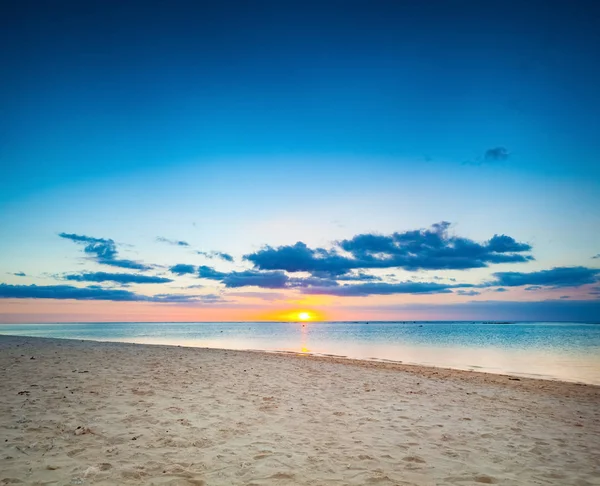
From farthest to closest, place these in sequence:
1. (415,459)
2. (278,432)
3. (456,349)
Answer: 1. (456,349)
2. (278,432)
3. (415,459)

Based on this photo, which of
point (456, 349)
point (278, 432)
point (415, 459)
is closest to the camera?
point (415, 459)

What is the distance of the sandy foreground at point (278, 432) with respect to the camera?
7227 mm

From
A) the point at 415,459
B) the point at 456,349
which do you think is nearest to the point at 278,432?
the point at 415,459

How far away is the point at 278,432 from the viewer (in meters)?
9.62

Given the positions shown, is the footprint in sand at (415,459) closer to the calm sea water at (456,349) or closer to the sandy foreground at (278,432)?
the sandy foreground at (278,432)

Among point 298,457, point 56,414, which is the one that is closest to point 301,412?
point 298,457

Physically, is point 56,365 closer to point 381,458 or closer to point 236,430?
point 236,430

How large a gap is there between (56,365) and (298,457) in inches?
629

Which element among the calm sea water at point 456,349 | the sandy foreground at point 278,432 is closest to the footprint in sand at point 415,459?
the sandy foreground at point 278,432

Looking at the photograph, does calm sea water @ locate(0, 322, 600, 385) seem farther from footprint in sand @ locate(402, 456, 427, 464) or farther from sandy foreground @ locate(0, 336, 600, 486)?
footprint in sand @ locate(402, 456, 427, 464)

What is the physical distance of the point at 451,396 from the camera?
15141 millimetres

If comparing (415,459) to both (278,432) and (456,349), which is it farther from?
(456,349)

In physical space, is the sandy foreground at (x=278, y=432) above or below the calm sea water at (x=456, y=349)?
above

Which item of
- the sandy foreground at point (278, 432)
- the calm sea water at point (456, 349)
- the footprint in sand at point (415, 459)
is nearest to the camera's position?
the sandy foreground at point (278, 432)
